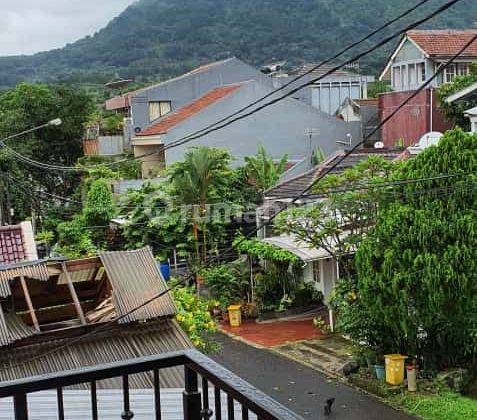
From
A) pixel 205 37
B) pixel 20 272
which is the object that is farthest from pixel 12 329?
pixel 205 37

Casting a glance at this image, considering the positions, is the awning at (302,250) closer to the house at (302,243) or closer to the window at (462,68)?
the house at (302,243)

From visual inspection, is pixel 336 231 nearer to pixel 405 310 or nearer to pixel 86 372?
pixel 405 310

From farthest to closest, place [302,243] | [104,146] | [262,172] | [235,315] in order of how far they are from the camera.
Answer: [104,146] → [262,172] → [235,315] → [302,243]

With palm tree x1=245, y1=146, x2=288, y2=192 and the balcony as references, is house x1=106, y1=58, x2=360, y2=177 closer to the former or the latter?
the balcony

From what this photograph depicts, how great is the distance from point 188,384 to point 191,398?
5 centimetres

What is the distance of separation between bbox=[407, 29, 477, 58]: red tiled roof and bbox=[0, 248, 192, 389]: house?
57.5ft

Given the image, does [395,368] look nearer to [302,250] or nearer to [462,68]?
[302,250]

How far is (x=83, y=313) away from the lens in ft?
29.1

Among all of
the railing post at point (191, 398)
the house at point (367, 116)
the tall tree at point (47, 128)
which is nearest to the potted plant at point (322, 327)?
the house at point (367, 116)

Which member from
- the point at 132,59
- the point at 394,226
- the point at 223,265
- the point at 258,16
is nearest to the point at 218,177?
the point at 223,265

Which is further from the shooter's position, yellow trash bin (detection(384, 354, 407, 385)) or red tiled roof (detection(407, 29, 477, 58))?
red tiled roof (detection(407, 29, 477, 58))

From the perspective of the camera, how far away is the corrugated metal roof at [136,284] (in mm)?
8438

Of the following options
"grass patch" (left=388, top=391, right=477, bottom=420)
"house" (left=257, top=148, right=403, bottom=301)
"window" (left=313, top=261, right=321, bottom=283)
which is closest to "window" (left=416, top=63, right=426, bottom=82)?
"house" (left=257, top=148, right=403, bottom=301)

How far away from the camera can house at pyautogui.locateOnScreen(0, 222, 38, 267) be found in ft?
44.2
